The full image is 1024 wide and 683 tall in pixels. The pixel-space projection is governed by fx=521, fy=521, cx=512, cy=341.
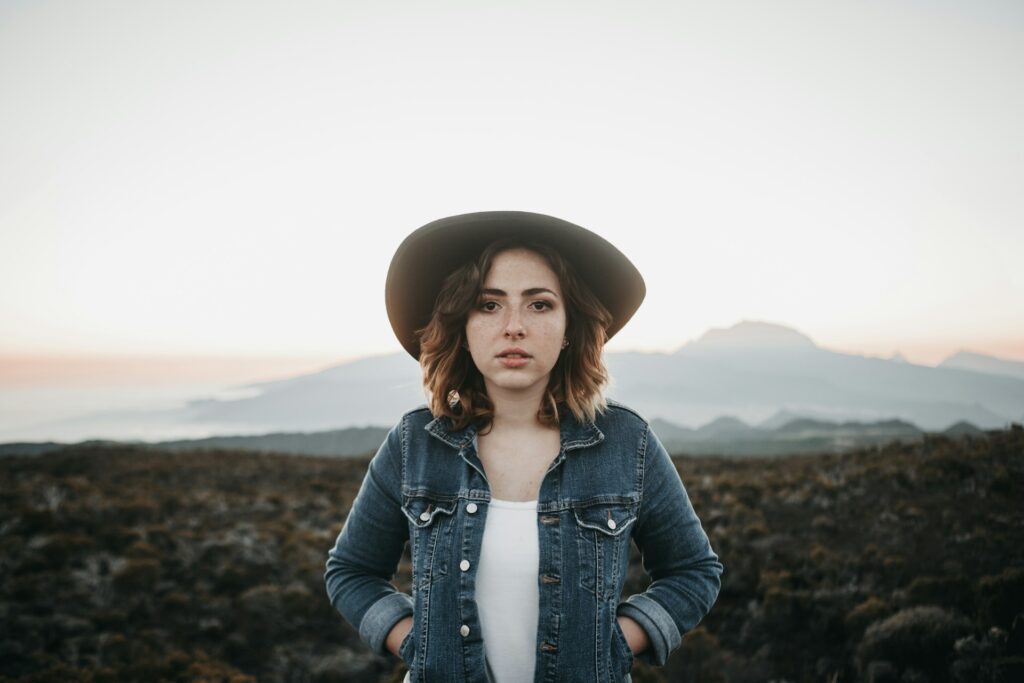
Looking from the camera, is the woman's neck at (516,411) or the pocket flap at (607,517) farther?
the woman's neck at (516,411)

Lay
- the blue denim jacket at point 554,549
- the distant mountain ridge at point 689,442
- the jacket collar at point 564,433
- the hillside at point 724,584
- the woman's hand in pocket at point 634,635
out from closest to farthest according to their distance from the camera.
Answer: the blue denim jacket at point 554,549 < the woman's hand in pocket at point 634,635 < the jacket collar at point 564,433 < the hillside at point 724,584 < the distant mountain ridge at point 689,442

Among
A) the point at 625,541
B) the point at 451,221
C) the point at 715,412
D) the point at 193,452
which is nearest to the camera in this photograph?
the point at 625,541

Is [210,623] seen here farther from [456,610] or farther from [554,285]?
[554,285]

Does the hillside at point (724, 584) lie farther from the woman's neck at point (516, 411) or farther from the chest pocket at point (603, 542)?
the woman's neck at point (516, 411)

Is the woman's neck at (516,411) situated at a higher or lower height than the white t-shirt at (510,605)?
higher

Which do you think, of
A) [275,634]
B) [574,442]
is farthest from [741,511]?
[574,442]

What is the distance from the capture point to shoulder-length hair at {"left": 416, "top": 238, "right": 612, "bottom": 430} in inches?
70.1

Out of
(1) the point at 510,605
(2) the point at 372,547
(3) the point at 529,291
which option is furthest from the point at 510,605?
(3) the point at 529,291

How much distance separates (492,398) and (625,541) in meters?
0.65

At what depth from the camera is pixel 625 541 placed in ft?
5.57

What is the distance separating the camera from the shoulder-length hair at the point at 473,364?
178 centimetres

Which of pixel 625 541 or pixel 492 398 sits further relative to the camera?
pixel 492 398

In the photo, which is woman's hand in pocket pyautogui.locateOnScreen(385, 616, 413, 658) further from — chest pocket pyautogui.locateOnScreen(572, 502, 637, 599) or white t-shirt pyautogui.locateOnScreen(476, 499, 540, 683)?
chest pocket pyautogui.locateOnScreen(572, 502, 637, 599)

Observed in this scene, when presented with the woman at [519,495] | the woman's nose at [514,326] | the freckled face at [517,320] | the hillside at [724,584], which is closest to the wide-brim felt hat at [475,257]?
the woman at [519,495]
